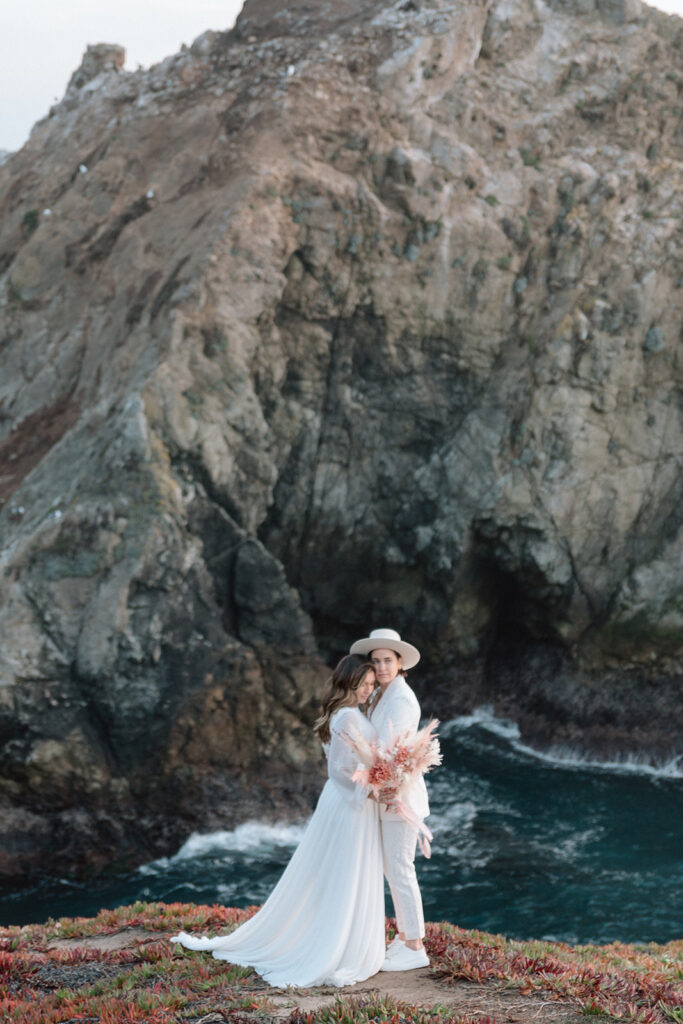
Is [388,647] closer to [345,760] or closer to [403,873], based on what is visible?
[345,760]

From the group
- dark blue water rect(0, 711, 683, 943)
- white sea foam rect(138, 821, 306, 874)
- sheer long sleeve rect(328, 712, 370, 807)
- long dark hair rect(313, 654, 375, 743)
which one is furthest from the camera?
white sea foam rect(138, 821, 306, 874)

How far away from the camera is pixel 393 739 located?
9.38 meters

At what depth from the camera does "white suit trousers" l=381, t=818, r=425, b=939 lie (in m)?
9.41

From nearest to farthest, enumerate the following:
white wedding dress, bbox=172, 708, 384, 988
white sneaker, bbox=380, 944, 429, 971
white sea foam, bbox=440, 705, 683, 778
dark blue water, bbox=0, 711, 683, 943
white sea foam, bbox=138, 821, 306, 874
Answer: white wedding dress, bbox=172, 708, 384, 988 < white sneaker, bbox=380, 944, 429, 971 < dark blue water, bbox=0, 711, 683, 943 < white sea foam, bbox=138, 821, 306, 874 < white sea foam, bbox=440, 705, 683, 778

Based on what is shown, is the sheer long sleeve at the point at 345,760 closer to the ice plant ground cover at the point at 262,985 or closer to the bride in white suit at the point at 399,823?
the bride in white suit at the point at 399,823

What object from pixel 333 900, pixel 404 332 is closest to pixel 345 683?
pixel 333 900

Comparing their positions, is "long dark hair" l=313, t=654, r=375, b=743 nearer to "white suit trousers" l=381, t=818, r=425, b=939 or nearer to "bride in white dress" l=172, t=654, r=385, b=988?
"bride in white dress" l=172, t=654, r=385, b=988

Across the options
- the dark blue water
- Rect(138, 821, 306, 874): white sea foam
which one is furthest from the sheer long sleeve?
Rect(138, 821, 306, 874): white sea foam

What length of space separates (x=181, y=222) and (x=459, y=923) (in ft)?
56.0

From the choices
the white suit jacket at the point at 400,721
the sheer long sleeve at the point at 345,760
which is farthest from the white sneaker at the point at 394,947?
the sheer long sleeve at the point at 345,760

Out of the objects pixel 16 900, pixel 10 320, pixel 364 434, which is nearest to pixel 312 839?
pixel 16 900

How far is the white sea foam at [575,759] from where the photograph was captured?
24266mm

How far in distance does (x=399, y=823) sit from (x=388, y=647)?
1589mm

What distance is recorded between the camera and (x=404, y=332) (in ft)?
86.3
